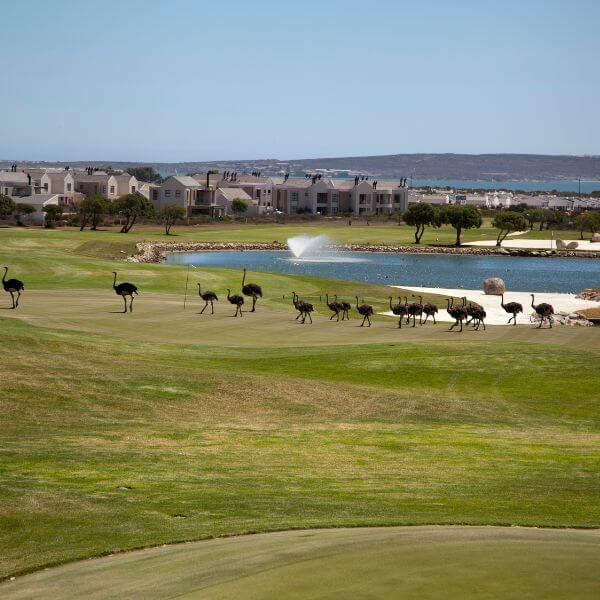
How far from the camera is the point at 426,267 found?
116 meters

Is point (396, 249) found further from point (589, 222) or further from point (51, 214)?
point (589, 222)

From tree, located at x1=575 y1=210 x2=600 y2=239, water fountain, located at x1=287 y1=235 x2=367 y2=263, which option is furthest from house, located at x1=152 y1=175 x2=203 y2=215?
tree, located at x1=575 y1=210 x2=600 y2=239

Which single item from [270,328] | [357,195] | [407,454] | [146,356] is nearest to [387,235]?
[357,195]

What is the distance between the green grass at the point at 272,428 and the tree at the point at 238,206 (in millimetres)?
135599

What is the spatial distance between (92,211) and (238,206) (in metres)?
48.5

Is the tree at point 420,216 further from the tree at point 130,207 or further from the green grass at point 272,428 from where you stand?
the green grass at point 272,428

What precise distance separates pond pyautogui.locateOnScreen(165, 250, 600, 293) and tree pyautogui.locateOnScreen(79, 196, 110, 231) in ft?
63.7

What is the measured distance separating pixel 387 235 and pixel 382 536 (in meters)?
140

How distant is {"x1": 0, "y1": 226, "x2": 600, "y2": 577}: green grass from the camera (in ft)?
57.4

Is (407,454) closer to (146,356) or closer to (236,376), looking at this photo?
(236,376)

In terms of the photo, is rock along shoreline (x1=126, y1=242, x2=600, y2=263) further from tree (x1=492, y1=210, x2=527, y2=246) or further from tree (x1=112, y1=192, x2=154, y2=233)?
tree (x1=112, y1=192, x2=154, y2=233)

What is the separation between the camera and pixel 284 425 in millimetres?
26781

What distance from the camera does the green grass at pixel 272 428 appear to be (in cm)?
1750

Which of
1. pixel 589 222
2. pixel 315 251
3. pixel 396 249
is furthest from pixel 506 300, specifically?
pixel 589 222
